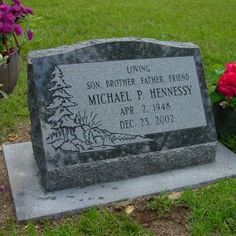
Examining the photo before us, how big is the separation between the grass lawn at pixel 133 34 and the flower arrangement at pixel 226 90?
32 cm

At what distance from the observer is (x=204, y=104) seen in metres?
3.93

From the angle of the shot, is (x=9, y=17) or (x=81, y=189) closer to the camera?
(x=81, y=189)

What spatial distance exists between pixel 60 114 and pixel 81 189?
530mm

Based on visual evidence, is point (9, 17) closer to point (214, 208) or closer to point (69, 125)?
point (69, 125)

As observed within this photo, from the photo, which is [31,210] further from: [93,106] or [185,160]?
[185,160]

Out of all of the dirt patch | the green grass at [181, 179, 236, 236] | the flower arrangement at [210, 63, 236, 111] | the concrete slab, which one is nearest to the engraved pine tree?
the concrete slab

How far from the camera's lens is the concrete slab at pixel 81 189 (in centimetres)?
333

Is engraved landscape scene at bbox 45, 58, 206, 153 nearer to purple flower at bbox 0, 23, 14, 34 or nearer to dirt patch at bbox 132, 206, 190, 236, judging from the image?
dirt patch at bbox 132, 206, 190, 236

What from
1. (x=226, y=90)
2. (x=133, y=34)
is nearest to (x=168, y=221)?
(x=226, y=90)

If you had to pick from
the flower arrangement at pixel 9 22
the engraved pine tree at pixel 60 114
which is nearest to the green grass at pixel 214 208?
the engraved pine tree at pixel 60 114

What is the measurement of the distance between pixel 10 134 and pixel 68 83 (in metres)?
1.22

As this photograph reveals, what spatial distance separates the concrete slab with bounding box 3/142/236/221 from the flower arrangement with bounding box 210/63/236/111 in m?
0.43

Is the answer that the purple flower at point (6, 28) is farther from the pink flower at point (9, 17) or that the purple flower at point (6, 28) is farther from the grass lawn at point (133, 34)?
the grass lawn at point (133, 34)

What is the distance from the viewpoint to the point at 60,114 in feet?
11.4
